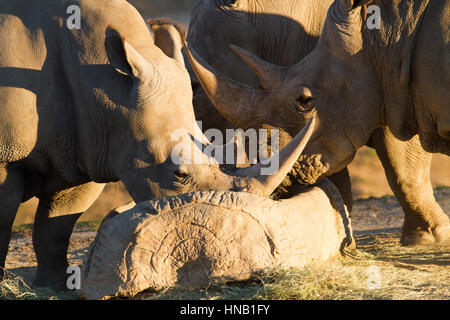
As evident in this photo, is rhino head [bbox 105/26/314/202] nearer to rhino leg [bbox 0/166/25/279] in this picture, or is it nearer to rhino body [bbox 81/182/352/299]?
rhino body [bbox 81/182/352/299]

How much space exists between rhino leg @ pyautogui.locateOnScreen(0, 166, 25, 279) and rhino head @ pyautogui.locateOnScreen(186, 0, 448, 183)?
1.54 m

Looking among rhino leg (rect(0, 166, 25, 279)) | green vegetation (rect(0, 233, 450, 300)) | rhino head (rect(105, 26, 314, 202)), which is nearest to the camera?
green vegetation (rect(0, 233, 450, 300))

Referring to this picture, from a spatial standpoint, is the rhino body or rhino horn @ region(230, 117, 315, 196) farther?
rhino horn @ region(230, 117, 315, 196)

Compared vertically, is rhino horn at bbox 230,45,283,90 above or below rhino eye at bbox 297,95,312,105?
above

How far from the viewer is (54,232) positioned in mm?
6270

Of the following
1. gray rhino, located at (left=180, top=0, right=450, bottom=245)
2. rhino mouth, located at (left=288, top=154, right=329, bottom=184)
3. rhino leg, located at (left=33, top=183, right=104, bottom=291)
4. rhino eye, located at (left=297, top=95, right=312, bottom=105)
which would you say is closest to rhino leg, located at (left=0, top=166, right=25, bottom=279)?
rhino leg, located at (left=33, top=183, right=104, bottom=291)

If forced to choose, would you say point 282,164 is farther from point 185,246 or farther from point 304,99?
point 304,99

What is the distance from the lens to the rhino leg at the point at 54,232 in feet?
20.4

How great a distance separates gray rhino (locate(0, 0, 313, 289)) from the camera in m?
5.38

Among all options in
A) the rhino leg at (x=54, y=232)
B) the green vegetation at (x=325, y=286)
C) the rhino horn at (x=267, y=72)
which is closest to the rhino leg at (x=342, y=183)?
the rhino horn at (x=267, y=72)

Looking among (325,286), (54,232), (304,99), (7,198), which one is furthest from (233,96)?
(325,286)

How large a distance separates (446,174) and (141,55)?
32.6ft

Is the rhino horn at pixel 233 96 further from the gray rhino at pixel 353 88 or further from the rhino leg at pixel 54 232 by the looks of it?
the rhino leg at pixel 54 232

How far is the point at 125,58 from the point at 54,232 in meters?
1.57
